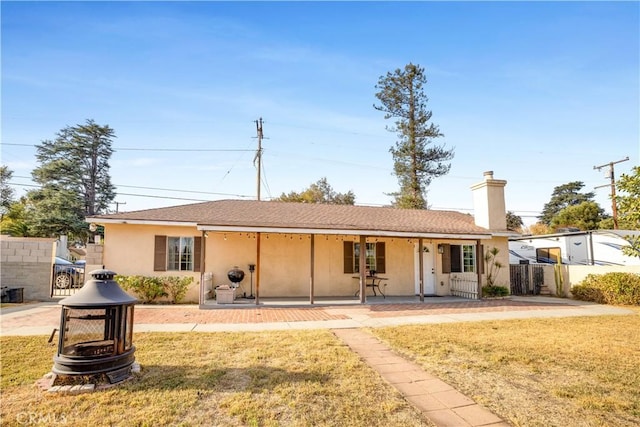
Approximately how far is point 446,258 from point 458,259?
0.52m

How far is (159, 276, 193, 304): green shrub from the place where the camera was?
11.9 m

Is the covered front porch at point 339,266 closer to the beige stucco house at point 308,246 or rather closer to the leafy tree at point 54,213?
the beige stucco house at point 308,246

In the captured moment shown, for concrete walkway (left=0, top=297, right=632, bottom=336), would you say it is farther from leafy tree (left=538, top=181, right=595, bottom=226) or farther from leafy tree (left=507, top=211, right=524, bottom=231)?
leafy tree (left=538, top=181, right=595, bottom=226)

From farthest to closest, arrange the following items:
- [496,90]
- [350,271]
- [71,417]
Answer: [350,271]
[496,90]
[71,417]

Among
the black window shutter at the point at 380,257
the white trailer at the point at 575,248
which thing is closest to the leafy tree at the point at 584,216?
the white trailer at the point at 575,248

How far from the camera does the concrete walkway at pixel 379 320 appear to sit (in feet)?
13.5

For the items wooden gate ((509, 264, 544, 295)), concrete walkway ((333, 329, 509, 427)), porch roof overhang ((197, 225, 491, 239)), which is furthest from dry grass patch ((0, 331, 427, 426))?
wooden gate ((509, 264, 544, 295))

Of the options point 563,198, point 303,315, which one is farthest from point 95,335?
point 563,198

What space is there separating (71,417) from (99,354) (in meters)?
1.01

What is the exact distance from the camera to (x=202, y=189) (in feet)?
99.0

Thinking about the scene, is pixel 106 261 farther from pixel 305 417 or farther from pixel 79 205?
pixel 79 205

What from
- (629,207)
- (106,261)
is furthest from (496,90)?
(106,261)

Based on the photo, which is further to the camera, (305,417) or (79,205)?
(79,205)

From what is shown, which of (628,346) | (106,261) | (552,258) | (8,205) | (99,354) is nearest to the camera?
(99,354)
